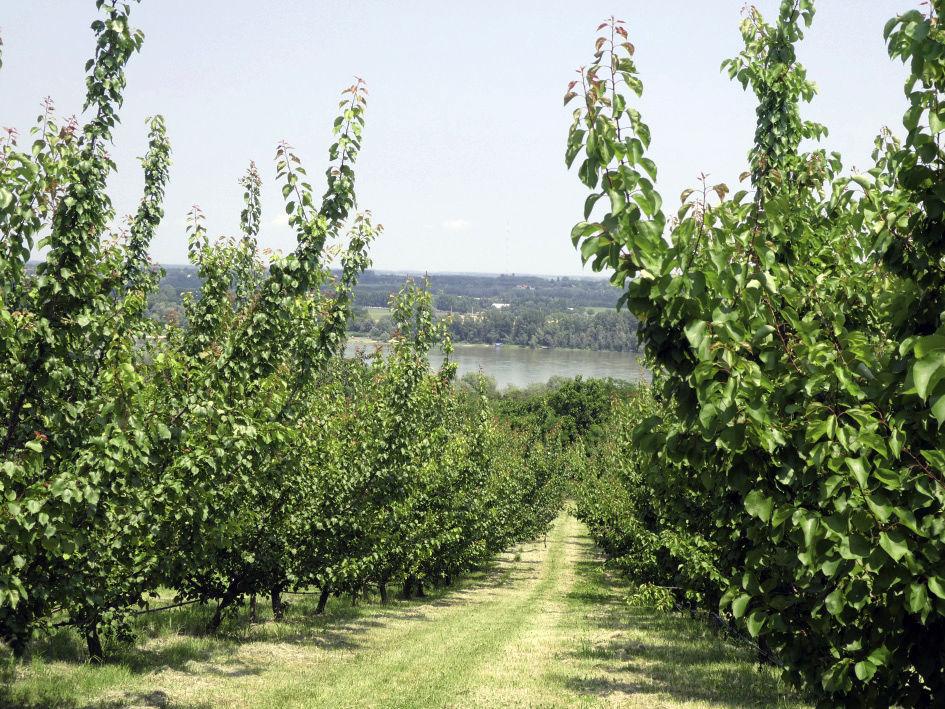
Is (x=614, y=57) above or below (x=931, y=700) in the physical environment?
above

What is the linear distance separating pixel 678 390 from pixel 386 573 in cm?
2217

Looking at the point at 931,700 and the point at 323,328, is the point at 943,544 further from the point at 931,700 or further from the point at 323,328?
the point at 323,328

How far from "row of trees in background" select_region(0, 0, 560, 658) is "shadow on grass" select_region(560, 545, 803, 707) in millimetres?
5517

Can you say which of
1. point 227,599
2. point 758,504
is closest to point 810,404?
point 758,504

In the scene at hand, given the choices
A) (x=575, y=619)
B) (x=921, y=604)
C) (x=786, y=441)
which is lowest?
(x=575, y=619)

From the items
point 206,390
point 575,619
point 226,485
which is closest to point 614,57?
point 206,390

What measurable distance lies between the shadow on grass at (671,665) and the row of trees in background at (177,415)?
5517mm

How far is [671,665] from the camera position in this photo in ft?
50.1

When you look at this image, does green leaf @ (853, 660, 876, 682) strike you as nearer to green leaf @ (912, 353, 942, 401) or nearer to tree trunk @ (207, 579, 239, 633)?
green leaf @ (912, 353, 942, 401)

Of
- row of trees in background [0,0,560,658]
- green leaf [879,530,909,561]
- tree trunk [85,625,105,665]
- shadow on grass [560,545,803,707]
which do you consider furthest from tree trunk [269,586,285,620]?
green leaf [879,530,909,561]

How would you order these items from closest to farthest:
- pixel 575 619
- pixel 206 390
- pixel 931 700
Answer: pixel 931 700
pixel 206 390
pixel 575 619

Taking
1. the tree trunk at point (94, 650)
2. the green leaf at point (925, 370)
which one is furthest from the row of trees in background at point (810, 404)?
the tree trunk at point (94, 650)

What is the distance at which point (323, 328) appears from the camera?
1384 cm

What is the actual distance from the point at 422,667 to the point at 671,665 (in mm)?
4952
